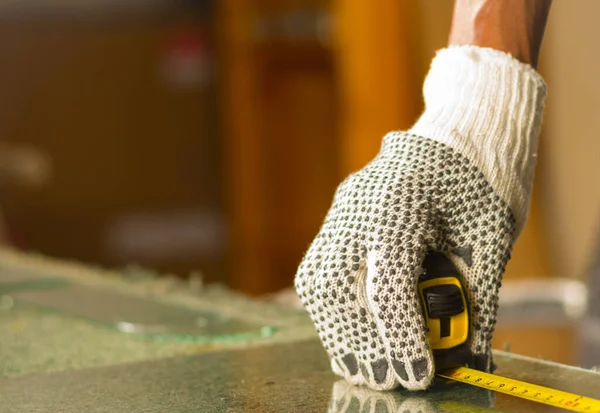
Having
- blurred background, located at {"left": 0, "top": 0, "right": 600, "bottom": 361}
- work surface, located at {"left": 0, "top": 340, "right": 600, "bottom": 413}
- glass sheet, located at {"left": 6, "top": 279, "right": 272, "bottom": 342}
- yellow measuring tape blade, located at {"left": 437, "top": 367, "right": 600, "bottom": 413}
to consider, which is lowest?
blurred background, located at {"left": 0, "top": 0, "right": 600, "bottom": 361}

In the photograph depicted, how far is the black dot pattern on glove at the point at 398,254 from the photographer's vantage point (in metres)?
0.66

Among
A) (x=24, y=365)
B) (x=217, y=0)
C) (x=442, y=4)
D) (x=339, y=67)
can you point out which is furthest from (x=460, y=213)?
(x=217, y=0)

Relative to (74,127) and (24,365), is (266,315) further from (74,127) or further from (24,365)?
(74,127)

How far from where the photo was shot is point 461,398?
700 millimetres

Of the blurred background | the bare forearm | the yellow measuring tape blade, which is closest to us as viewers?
the yellow measuring tape blade

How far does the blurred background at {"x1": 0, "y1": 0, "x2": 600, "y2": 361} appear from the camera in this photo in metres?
3.75

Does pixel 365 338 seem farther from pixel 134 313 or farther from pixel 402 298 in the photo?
pixel 134 313

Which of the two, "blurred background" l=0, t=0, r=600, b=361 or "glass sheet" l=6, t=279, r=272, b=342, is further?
"blurred background" l=0, t=0, r=600, b=361

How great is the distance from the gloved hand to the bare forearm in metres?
0.01

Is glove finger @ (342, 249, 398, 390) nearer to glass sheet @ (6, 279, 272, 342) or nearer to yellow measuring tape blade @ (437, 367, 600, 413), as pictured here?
yellow measuring tape blade @ (437, 367, 600, 413)

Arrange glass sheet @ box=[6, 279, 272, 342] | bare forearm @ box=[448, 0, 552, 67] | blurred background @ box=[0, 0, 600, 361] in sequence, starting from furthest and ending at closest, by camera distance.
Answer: blurred background @ box=[0, 0, 600, 361] → glass sheet @ box=[6, 279, 272, 342] → bare forearm @ box=[448, 0, 552, 67]

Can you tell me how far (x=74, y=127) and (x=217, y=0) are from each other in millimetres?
827

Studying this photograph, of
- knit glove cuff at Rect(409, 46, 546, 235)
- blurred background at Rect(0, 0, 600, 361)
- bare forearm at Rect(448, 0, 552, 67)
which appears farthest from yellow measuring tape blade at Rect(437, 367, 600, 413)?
blurred background at Rect(0, 0, 600, 361)

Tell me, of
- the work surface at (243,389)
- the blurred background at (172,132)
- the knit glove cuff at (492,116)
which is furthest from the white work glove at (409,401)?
the blurred background at (172,132)
